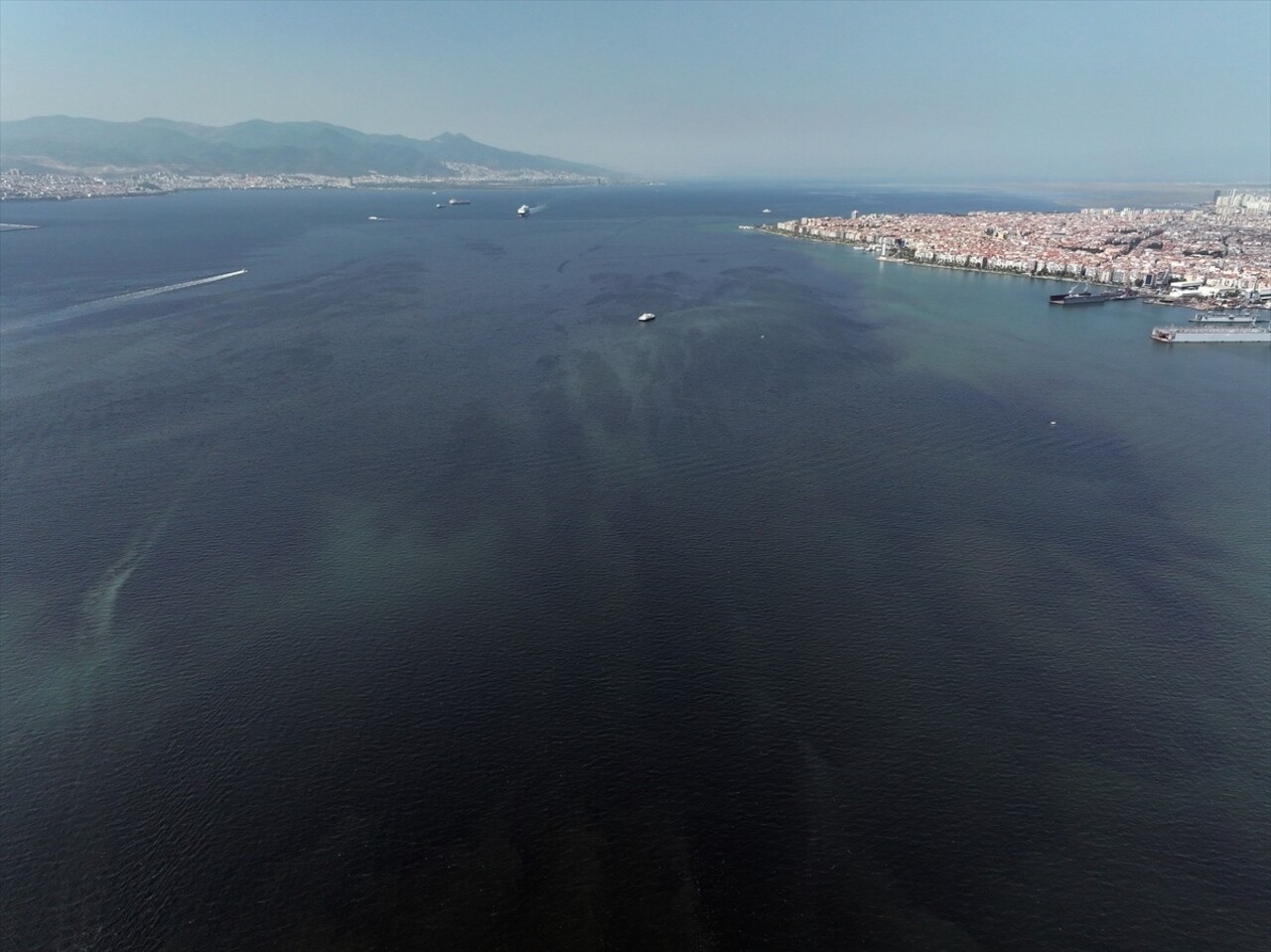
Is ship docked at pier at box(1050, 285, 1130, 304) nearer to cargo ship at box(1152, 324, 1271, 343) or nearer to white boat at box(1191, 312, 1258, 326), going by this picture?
white boat at box(1191, 312, 1258, 326)

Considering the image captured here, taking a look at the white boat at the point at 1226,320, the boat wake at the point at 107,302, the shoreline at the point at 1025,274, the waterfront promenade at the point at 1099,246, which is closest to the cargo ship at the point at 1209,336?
the white boat at the point at 1226,320

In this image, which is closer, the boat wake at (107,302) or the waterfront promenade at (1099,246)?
the boat wake at (107,302)

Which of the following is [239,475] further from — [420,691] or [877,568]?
[877,568]

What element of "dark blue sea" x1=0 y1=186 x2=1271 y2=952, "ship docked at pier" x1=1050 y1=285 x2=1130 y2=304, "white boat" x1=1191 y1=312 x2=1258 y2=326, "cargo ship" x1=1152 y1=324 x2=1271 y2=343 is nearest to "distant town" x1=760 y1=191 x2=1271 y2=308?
"ship docked at pier" x1=1050 y1=285 x2=1130 y2=304

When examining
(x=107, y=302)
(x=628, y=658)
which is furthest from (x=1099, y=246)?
(x=107, y=302)

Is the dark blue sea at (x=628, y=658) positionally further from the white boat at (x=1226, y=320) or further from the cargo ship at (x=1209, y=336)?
the white boat at (x=1226, y=320)

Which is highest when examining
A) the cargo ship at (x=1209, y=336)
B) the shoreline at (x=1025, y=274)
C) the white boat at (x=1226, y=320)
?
the shoreline at (x=1025, y=274)

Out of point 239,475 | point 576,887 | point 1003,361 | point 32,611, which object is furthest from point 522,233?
point 576,887
